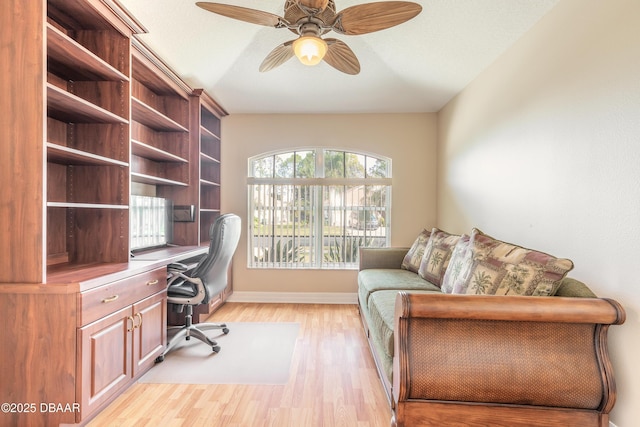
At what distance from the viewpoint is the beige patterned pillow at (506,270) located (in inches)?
55.7

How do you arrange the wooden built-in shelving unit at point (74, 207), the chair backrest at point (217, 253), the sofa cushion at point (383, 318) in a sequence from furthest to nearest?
the chair backrest at point (217, 253) < the sofa cushion at point (383, 318) < the wooden built-in shelving unit at point (74, 207)

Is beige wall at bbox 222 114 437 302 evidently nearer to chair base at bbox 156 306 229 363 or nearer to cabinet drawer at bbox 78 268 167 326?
chair base at bbox 156 306 229 363

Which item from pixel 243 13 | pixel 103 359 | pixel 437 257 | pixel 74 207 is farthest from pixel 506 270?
pixel 74 207

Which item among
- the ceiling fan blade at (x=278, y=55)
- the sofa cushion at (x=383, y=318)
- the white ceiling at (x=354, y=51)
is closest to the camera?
the sofa cushion at (x=383, y=318)

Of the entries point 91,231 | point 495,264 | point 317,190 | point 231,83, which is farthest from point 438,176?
point 91,231

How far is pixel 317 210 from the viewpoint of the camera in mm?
3939

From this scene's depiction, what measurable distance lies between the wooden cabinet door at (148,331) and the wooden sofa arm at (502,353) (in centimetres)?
166

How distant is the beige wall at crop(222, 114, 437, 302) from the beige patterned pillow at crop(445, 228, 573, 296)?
1979 mm

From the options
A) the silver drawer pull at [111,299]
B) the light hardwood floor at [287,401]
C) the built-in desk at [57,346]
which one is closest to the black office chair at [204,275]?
the light hardwood floor at [287,401]

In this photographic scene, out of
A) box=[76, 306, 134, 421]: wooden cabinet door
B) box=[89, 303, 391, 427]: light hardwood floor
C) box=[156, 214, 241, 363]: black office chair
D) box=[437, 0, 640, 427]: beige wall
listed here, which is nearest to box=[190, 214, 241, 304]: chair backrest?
box=[156, 214, 241, 363]: black office chair

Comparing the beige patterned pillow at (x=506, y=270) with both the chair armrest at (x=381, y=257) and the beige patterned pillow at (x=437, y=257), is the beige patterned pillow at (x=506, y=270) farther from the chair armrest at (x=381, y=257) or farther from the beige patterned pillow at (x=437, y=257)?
the chair armrest at (x=381, y=257)

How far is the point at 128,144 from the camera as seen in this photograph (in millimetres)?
2139

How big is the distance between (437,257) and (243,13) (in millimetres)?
2296

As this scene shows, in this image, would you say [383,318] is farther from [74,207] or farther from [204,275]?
Result: [74,207]
